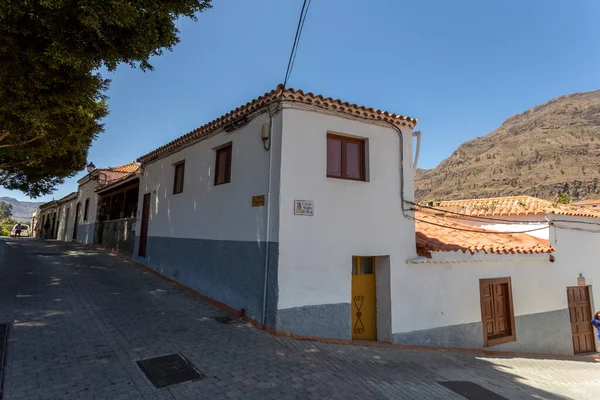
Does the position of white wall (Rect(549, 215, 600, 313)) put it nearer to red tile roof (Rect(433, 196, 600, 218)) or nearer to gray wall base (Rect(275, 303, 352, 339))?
red tile roof (Rect(433, 196, 600, 218))

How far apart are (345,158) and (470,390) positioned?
479 centimetres

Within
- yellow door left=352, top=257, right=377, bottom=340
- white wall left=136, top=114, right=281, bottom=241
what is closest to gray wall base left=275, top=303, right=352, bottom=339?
yellow door left=352, top=257, right=377, bottom=340

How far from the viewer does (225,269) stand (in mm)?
7539

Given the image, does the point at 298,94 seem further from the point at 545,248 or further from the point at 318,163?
the point at 545,248

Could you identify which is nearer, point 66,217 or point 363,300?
point 363,300

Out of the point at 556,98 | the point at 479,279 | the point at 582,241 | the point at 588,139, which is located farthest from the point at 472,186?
the point at 556,98

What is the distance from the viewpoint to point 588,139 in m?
70.9

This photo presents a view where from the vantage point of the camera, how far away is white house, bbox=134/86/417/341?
20.7ft

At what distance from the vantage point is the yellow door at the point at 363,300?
23.5 feet

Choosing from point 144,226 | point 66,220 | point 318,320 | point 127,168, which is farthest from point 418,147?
point 66,220

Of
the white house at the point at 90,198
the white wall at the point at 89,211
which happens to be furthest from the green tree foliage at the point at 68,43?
the white wall at the point at 89,211

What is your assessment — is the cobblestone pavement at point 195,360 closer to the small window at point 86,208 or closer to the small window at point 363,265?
the small window at point 363,265

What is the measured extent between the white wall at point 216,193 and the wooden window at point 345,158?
128 cm

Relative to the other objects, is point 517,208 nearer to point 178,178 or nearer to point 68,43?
point 178,178
